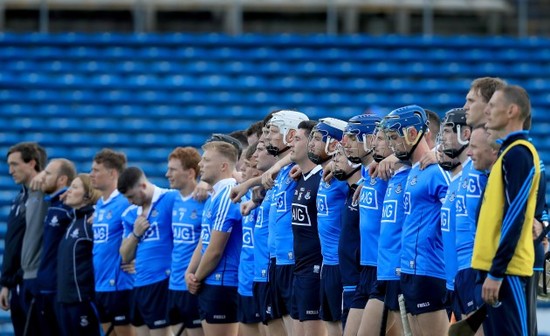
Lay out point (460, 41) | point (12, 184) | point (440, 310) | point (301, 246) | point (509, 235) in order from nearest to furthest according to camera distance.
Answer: point (509, 235) < point (440, 310) < point (301, 246) < point (12, 184) < point (460, 41)

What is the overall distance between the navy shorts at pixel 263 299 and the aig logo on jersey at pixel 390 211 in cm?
159

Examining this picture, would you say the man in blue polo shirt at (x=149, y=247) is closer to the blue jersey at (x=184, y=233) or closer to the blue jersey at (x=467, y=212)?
the blue jersey at (x=184, y=233)

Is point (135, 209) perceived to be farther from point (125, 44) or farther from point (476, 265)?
point (125, 44)

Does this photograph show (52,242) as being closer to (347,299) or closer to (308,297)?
(308,297)

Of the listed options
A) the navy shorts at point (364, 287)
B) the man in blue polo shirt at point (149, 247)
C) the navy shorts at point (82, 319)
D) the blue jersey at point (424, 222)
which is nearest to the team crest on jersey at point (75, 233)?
the navy shorts at point (82, 319)

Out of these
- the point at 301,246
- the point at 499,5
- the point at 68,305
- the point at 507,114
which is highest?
the point at 499,5

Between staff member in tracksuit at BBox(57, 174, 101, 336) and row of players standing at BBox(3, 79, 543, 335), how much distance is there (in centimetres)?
2

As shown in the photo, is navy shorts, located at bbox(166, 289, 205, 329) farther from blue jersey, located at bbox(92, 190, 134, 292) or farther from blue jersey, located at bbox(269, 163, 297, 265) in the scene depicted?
blue jersey, located at bbox(269, 163, 297, 265)

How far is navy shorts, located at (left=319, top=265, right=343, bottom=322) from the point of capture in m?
8.61

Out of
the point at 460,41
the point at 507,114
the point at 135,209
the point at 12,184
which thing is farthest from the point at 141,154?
the point at 507,114

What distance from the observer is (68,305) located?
1165 centimetres

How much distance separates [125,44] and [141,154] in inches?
102

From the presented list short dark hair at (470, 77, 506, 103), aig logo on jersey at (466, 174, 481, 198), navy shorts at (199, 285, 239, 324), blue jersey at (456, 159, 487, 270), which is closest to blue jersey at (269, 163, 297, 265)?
navy shorts at (199, 285, 239, 324)

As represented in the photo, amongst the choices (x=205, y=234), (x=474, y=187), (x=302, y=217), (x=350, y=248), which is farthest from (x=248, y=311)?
(x=474, y=187)
